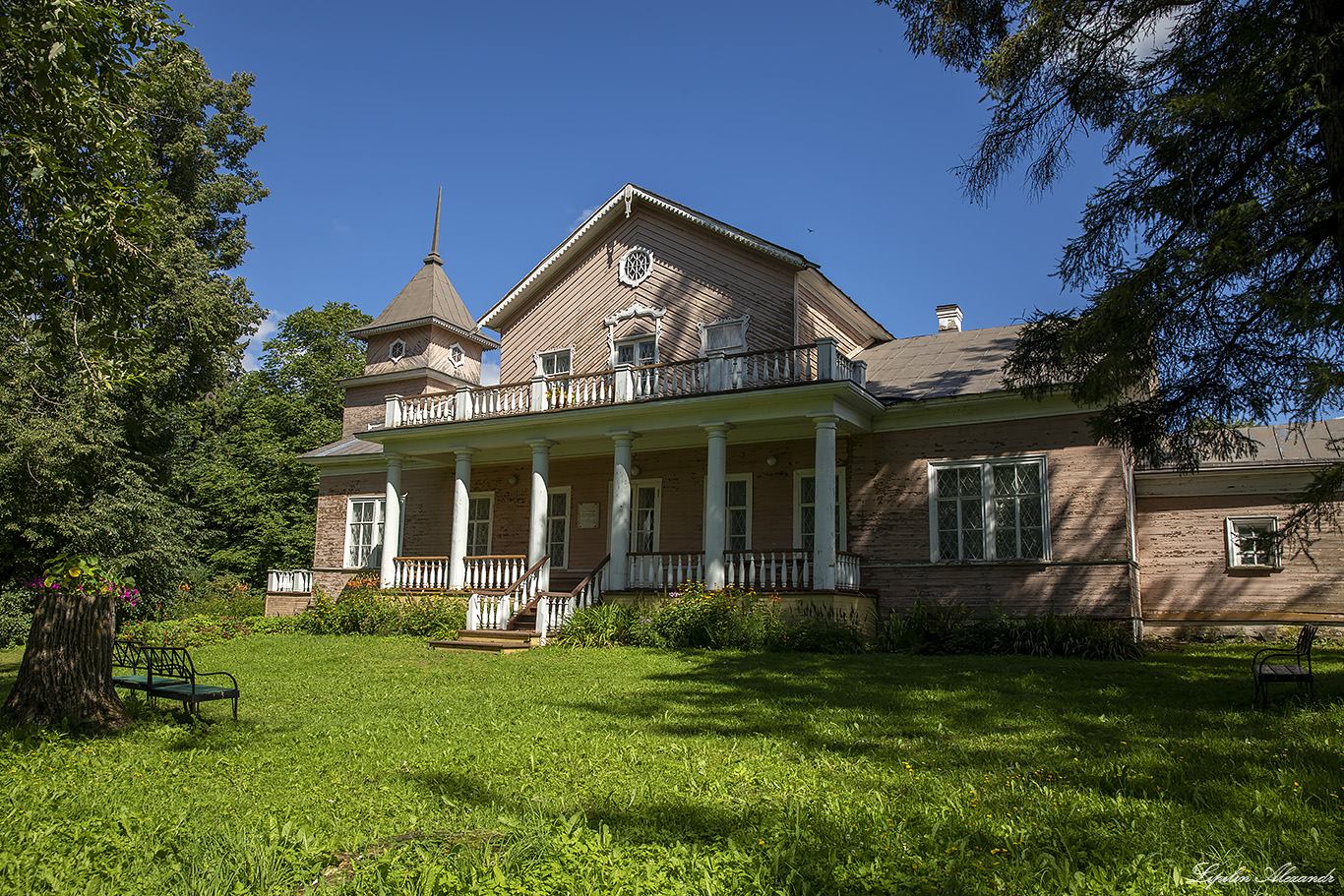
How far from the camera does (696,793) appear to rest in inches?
205

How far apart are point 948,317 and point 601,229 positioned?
29.3 ft

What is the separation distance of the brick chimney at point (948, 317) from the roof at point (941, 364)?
62.4 inches

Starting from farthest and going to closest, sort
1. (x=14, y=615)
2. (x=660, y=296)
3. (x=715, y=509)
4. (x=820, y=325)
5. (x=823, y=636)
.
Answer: (x=14, y=615) → (x=660, y=296) → (x=820, y=325) → (x=715, y=509) → (x=823, y=636)

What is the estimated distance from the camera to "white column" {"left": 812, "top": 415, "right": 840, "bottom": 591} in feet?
47.4

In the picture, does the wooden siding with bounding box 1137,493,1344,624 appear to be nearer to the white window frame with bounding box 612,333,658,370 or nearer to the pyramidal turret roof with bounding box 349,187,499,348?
the white window frame with bounding box 612,333,658,370

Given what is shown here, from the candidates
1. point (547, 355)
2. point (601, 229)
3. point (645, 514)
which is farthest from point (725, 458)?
point (601, 229)

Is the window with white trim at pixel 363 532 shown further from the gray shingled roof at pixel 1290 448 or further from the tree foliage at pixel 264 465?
the gray shingled roof at pixel 1290 448

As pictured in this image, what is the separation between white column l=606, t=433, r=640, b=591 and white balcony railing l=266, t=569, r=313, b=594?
11260 millimetres

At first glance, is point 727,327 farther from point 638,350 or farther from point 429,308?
point 429,308

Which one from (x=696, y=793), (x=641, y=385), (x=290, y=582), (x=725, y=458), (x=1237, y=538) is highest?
(x=641, y=385)

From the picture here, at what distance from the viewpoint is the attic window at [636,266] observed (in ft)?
64.1

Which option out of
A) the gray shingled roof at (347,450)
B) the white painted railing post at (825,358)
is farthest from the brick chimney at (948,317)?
the gray shingled roof at (347,450)

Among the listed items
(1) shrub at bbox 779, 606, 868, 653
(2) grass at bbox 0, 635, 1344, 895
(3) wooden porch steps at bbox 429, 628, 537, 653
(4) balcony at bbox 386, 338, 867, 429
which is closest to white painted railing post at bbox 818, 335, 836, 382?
(4) balcony at bbox 386, 338, 867, 429

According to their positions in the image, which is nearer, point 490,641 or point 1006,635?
point 1006,635
